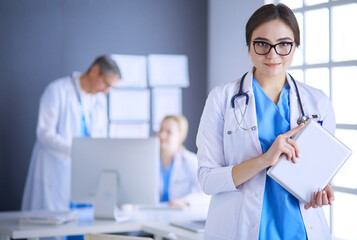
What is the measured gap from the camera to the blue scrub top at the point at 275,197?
5.04ft

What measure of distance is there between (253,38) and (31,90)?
2851mm

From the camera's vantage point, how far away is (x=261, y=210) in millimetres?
1537

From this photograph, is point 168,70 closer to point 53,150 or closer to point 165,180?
point 165,180

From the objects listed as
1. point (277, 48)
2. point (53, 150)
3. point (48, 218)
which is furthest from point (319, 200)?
point (53, 150)

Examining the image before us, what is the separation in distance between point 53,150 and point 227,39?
1781 mm

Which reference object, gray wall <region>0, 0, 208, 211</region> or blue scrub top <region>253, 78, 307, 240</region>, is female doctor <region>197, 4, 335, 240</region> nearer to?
blue scrub top <region>253, 78, 307, 240</region>

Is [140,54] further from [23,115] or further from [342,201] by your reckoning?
[342,201]

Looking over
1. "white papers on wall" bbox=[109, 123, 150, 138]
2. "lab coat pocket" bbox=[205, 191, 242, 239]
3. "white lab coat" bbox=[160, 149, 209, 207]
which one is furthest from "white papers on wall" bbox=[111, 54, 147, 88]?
"lab coat pocket" bbox=[205, 191, 242, 239]

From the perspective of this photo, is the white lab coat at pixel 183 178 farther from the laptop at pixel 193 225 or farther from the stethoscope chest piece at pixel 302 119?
the stethoscope chest piece at pixel 302 119

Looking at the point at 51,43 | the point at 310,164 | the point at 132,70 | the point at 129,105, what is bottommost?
the point at 310,164

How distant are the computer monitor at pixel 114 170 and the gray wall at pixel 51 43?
4.52 ft

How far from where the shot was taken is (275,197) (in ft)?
5.14

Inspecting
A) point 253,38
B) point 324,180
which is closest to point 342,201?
point 324,180

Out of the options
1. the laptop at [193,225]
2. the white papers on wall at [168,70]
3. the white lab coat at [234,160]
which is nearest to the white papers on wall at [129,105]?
the white papers on wall at [168,70]
